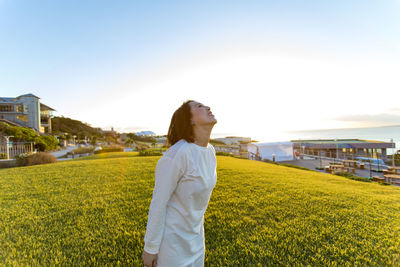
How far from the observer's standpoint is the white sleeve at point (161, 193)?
1.06 m

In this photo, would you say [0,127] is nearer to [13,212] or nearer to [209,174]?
[13,212]

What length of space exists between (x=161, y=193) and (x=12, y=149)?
18480 mm

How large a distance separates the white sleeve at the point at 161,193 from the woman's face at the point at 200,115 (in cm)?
34

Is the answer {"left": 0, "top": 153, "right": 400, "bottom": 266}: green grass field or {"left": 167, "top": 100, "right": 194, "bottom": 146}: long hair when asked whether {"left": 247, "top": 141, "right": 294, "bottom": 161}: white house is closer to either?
{"left": 0, "top": 153, "right": 400, "bottom": 266}: green grass field

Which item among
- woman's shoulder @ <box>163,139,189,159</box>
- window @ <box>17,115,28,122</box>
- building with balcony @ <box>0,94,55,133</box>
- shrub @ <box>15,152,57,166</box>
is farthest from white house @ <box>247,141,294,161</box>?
window @ <box>17,115,28,122</box>

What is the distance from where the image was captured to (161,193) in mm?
1072

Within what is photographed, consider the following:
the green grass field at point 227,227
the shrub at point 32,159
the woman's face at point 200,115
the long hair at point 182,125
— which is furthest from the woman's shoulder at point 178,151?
the shrub at point 32,159

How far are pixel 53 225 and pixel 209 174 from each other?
3.24 meters

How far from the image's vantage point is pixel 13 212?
11.4 feet

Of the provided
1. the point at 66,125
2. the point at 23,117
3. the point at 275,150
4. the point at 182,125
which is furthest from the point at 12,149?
the point at 66,125

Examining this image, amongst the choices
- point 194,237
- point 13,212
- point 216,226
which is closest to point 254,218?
point 216,226

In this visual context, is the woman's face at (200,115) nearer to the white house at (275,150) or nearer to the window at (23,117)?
the white house at (275,150)

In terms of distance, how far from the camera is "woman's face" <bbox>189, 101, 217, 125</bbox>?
1.28 m

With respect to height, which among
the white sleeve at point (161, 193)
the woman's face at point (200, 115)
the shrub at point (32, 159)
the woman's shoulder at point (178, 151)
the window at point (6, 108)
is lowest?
the shrub at point (32, 159)
